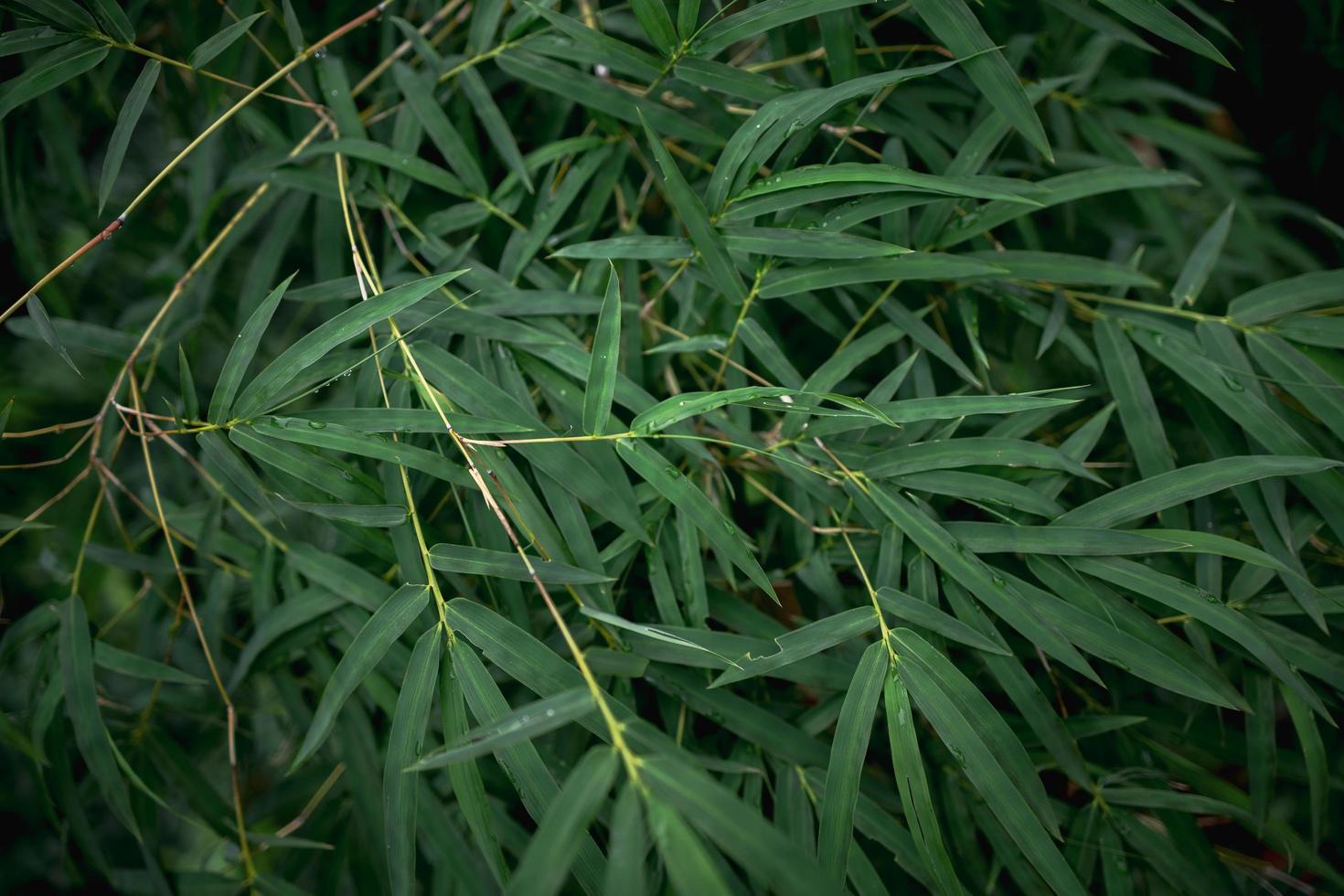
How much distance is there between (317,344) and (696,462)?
1.11ft

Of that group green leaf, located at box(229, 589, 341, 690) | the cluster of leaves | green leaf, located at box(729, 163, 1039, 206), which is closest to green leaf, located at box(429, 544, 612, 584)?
the cluster of leaves

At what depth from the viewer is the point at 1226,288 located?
109cm

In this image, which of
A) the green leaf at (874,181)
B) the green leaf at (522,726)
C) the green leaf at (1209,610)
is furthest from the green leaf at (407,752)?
the green leaf at (1209,610)

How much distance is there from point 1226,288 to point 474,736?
1086 mm

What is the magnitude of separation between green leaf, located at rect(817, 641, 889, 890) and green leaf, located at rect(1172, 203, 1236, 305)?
49cm

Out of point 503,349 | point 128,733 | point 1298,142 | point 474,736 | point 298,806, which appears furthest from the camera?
point 1298,142

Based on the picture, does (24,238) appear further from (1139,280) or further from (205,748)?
(1139,280)

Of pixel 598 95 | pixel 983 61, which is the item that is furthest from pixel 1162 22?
pixel 598 95

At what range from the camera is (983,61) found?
0.67 meters

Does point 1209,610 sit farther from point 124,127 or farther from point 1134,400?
point 124,127

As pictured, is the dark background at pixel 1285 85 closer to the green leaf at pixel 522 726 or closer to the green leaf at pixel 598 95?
the green leaf at pixel 598 95

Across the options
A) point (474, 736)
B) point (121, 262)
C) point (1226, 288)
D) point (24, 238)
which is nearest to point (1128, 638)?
point (474, 736)

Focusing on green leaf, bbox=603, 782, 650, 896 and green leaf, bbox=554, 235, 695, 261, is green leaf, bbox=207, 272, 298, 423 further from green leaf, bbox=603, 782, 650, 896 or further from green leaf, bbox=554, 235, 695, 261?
green leaf, bbox=603, 782, 650, 896

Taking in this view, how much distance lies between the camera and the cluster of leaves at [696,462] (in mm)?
630
